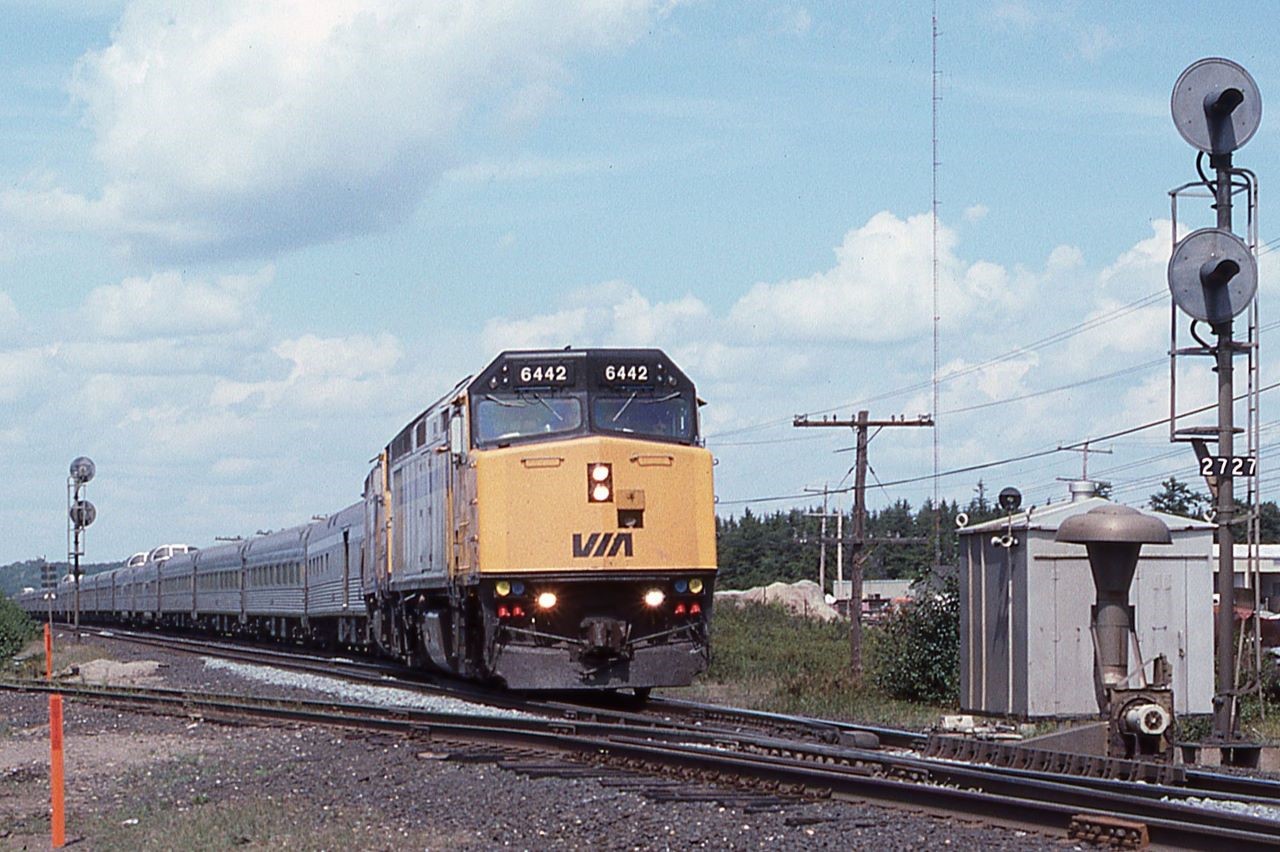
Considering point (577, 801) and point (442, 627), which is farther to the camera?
point (442, 627)

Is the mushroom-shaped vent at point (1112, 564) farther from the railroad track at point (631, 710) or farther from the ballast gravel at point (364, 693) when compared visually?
the ballast gravel at point (364, 693)

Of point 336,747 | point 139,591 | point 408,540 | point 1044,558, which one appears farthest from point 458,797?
point 139,591

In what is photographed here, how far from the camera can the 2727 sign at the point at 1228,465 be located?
13.7 m

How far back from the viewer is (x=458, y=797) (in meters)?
10.5

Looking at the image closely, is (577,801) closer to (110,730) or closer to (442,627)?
(110,730)

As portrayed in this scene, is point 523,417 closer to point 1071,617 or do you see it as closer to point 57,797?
point 1071,617

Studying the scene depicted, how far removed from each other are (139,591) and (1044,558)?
1970 inches

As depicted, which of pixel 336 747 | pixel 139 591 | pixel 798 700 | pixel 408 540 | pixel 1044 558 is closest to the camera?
pixel 336 747

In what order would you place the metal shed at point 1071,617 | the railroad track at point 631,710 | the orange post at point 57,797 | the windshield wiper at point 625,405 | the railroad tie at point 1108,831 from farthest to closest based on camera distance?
the windshield wiper at point 625,405 → the metal shed at point 1071,617 → the railroad track at point 631,710 → the orange post at point 57,797 → the railroad tie at point 1108,831

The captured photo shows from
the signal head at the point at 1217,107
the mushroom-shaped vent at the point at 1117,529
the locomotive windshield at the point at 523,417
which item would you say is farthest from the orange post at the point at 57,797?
the signal head at the point at 1217,107

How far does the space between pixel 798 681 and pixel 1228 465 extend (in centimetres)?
819

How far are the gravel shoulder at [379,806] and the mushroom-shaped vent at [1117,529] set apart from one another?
132 inches

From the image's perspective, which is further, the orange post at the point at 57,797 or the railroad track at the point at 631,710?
the railroad track at the point at 631,710

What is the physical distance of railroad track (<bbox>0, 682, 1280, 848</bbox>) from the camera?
8.06 m
